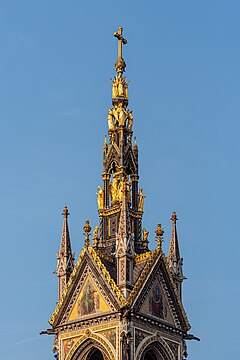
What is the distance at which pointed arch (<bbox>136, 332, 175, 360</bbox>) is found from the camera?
58.7m

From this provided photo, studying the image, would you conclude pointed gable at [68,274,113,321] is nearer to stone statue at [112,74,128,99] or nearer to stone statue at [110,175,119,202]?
stone statue at [110,175,119,202]

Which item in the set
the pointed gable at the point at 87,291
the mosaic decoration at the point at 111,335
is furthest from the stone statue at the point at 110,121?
the mosaic decoration at the point at 111,335

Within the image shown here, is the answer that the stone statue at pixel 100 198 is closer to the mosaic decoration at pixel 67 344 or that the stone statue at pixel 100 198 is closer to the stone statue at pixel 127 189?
the stone statue at pixel 127 189

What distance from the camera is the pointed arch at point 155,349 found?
5866cm

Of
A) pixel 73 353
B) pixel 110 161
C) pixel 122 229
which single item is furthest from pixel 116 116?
pixel 73 353

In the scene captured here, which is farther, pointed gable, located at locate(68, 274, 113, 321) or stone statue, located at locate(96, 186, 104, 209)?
stone statue, located at locate(96, 186, 104, 209)

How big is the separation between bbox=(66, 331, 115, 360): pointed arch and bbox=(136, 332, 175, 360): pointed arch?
5.51 feet

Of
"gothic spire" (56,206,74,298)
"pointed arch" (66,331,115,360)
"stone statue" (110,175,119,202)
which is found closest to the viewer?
"pointed arch" (66,331,115,360)

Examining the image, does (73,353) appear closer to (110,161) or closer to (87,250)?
(87,250)

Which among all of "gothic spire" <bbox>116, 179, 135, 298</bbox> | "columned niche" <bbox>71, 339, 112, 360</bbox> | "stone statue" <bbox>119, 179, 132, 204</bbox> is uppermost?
"stone statue" <bbox>119, 179, 132, 204</bbox>

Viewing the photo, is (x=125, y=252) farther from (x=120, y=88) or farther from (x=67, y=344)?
(x=120, y=88)

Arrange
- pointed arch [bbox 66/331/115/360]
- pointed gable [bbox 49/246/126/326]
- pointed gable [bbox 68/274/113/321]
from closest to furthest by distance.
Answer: pointed arch [bbox 66/331/115/360], pointed gable [bbox 49/246/126/326], pointed gable [bbox 68/274/113/321]

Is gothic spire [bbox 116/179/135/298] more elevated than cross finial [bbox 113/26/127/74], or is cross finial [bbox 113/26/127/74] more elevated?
cross finial [bbox 113/26/127/74]

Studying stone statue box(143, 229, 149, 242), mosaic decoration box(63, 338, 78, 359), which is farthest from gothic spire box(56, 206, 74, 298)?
stone statue box(143, 229, 149, 242)
